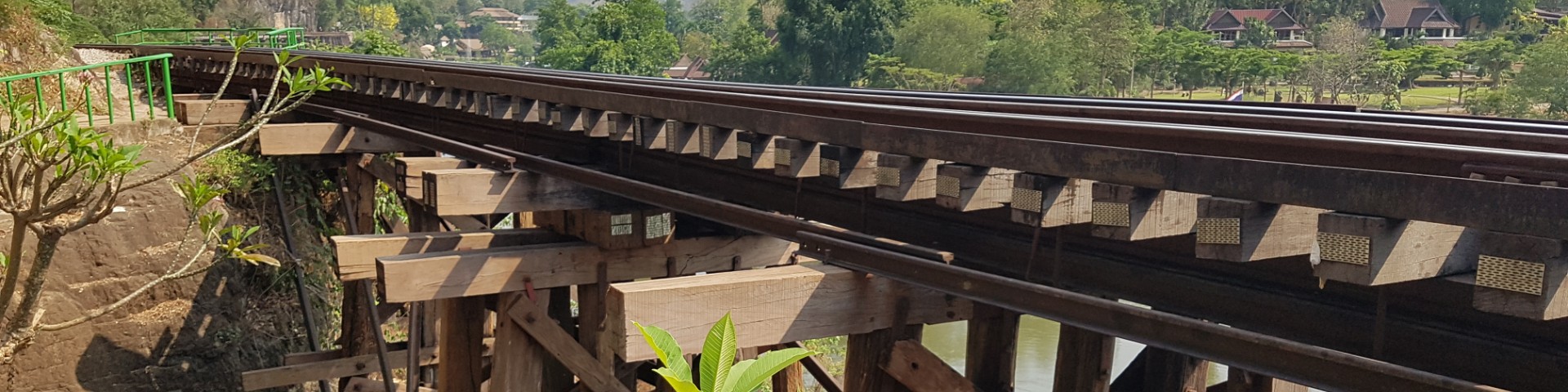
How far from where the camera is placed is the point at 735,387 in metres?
1.13

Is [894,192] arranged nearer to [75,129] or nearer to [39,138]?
[75,129]

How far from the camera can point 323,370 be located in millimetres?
7414

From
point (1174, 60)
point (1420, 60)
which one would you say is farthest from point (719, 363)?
point (1174, 60)

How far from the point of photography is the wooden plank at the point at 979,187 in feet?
8.93

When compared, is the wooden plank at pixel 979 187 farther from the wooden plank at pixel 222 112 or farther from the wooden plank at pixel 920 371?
the wooden plank at pixel 222 112

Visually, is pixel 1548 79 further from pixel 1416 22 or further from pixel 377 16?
pixel 377 16

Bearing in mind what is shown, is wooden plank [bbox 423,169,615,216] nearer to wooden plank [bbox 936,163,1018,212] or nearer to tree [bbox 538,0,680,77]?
wooden plank [bbox 936,163,1018,212]

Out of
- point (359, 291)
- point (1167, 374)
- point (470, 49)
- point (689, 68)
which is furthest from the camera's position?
point (470, 49)

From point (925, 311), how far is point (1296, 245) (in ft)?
4.50

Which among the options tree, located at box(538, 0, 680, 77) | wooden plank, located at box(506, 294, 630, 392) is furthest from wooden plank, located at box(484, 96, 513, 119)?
tree, located at box(538, 0, 680, 77)

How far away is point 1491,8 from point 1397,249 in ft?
185

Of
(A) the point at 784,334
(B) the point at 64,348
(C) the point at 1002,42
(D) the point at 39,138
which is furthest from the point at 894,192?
(C) the point at 1002,42

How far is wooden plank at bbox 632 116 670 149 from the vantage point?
421cm

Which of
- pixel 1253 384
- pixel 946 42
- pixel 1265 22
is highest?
pixel 1265 22
